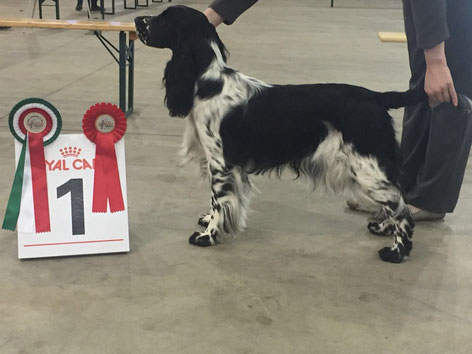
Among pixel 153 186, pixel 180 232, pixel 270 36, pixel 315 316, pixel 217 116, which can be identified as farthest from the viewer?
pixel 270 36

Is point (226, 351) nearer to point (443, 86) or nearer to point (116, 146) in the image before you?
point (116, 146)

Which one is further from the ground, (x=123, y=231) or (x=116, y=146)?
(x=116, y=146)

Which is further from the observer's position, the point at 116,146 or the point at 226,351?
the point at 116,146

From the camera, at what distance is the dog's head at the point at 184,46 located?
98.0 inches

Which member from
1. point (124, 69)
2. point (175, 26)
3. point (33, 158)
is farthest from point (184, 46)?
point (124, 69)

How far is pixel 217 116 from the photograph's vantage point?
8.23ft

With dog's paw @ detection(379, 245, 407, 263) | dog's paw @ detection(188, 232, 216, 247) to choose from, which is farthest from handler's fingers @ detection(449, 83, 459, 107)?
dog's paw @ detection(188, 232, 216, 247)

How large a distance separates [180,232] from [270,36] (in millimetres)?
6693

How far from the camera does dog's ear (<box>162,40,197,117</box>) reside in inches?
98.0

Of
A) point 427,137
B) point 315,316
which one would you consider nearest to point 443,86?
point 427,137

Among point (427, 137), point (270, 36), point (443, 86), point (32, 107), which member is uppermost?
point (443, 86)

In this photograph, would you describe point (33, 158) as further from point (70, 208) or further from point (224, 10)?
point (224, 10)

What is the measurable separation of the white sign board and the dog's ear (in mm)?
312

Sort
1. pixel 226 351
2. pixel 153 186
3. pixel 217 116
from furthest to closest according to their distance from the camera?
pixel 153 186 → pixel 217 116 → pixel 226 351
